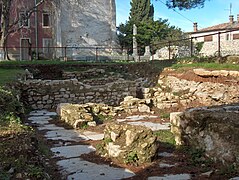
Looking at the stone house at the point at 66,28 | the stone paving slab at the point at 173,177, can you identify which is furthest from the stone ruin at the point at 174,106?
the stone house at the point at 66,28

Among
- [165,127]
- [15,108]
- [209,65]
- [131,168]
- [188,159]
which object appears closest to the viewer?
[131,168]

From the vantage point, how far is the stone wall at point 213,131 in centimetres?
511

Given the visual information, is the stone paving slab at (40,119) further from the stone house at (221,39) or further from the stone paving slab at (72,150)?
the stone house at (221,39)

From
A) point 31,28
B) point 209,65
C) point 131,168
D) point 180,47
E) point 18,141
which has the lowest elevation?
point 131,168

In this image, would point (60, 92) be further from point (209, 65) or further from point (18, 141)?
point (18, 141)

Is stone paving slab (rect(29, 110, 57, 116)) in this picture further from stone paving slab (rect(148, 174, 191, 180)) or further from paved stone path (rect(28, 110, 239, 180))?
stone paving slab (rect(148, 174, 191, 180))

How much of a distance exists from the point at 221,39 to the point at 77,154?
3661 cm

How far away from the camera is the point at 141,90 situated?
14594mm

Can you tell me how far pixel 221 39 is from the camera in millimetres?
40188

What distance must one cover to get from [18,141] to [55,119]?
604 centimetres

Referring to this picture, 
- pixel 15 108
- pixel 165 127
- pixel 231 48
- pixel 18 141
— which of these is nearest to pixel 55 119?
pixel 15 108

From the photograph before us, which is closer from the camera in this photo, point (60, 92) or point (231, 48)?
point (60, 92)

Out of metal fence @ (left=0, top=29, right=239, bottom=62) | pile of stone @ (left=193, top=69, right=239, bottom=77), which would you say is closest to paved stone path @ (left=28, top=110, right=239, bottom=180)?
pile of stone @ (left=193, top=69, right=239, bottom=77)

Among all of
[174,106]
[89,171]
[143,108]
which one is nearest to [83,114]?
[143,108]
